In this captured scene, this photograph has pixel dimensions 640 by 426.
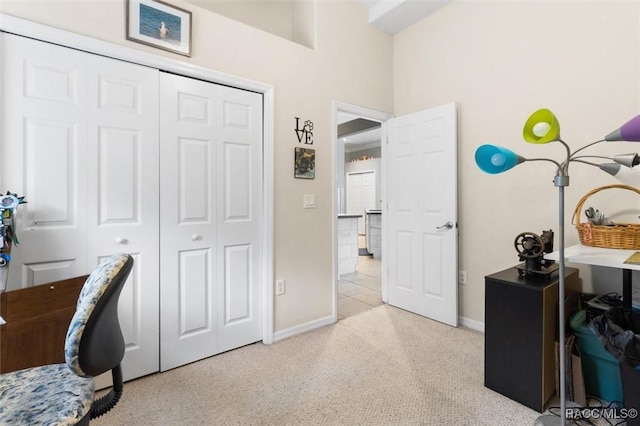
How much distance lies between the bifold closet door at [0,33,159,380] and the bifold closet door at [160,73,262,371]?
0.09m

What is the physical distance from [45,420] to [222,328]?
→ 1.48 m

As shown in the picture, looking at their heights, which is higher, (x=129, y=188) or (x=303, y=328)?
(x=129, y=188)

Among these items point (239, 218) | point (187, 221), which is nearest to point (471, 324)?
point (239, 218)

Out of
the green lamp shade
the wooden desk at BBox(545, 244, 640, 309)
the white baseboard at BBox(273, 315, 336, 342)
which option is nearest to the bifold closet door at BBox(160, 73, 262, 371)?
the white baseboard at BBox(273, 315, 336, 342)

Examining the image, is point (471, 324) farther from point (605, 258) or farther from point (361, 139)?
point (361, 139)

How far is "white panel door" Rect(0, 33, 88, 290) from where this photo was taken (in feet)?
5.19

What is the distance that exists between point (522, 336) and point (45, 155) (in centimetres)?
275

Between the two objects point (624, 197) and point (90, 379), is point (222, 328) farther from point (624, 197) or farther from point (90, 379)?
point (624, 197)

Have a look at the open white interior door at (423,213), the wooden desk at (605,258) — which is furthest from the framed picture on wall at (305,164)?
the wooden desk at (605,258)

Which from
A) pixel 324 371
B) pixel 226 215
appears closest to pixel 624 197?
pixel 324 371

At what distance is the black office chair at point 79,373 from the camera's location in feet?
2.91

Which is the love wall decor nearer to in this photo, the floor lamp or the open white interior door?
the open white interior door

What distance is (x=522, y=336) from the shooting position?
168cm

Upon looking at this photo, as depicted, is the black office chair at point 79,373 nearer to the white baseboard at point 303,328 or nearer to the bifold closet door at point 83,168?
the bifold closet door at point 83,168
